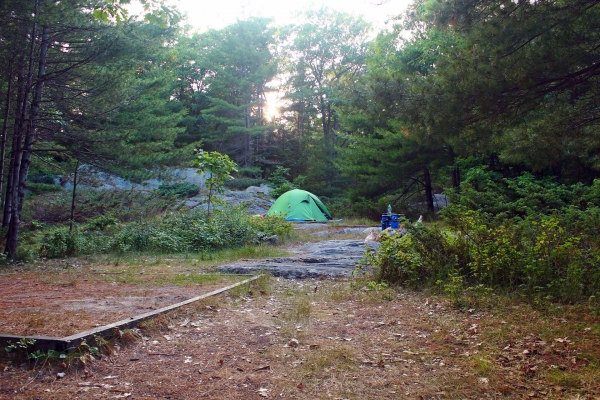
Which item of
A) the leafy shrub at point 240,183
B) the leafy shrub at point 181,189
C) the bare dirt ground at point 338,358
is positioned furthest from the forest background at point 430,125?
the leafy shrub at point 240,183

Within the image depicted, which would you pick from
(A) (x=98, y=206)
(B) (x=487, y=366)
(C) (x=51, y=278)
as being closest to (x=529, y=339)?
(B) (x=487, y=366)

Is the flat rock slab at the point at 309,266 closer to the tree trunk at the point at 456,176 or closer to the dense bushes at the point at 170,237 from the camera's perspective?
the dense bushes at the point at 170,237

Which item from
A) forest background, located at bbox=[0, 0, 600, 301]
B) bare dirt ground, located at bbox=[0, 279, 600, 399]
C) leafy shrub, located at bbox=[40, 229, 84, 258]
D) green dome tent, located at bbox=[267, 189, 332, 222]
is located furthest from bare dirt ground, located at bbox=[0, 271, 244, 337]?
green dome tent, located at bbox=[267, 189, 332, 222]

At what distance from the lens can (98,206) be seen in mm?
17625

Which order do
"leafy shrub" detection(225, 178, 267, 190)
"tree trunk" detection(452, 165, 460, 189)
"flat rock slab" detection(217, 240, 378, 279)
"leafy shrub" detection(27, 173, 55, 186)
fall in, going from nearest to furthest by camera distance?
"flat rock slab" detection(217, 240, 378, 279)
"tree trunk" detection(452, 165, 460, 189)
"leafy shrub" detection(27, 173, 55, 186)
"leafy shrub" detection(225, 178, 267, 190)

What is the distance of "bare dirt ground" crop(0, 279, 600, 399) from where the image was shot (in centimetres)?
249

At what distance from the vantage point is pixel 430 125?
498cm

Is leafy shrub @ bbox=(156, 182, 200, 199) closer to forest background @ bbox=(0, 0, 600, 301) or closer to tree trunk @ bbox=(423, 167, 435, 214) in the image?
forest background @ bbox=(0, 0, 600, 301)

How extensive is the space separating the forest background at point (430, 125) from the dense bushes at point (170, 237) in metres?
0.05

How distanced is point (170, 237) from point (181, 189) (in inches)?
559

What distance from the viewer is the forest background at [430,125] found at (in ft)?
14.8

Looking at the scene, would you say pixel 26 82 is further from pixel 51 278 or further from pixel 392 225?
pixel 392 225

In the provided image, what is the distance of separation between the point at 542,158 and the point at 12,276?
23.4 feet

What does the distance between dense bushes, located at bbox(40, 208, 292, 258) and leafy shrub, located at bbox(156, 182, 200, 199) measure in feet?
39.1
